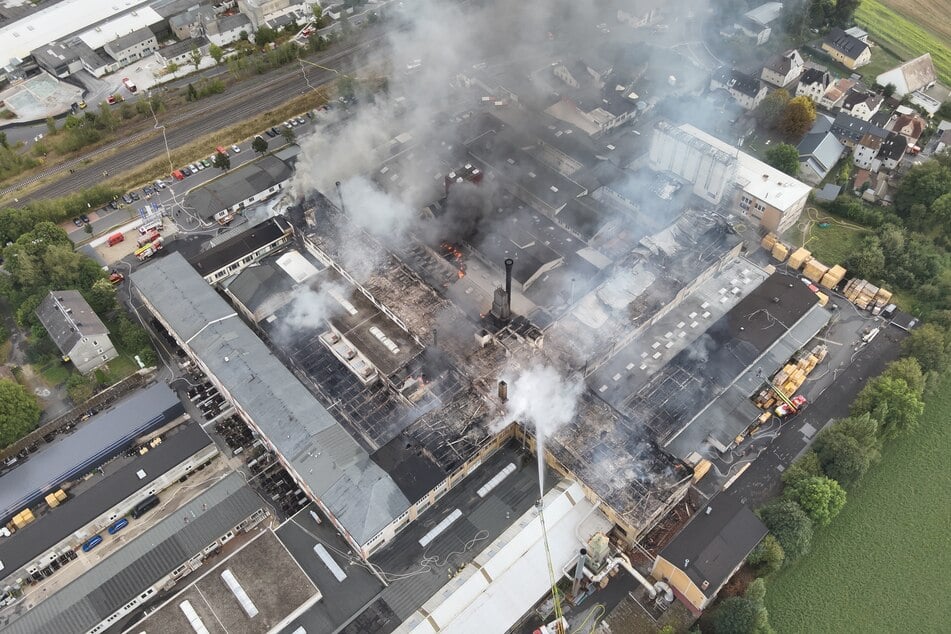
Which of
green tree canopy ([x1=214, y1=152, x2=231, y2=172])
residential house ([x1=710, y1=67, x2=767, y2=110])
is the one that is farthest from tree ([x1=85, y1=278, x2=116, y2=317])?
residential house ([x1=710, y1=67, x2=767, y2=110])

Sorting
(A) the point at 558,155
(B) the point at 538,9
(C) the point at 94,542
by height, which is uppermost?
(B) the point at 538,9

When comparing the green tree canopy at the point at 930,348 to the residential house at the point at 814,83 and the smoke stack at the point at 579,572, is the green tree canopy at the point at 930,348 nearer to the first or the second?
the smoke stack at the point at 579,572

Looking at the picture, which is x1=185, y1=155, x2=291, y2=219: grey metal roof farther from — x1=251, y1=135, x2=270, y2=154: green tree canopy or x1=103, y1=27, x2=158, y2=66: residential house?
x1=103, y1=27, x2=158, y2=66: residential house

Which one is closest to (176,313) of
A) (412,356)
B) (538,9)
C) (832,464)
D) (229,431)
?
(229,431)

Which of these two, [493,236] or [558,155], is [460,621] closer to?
[493,236]

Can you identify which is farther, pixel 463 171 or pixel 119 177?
pixel 119 177

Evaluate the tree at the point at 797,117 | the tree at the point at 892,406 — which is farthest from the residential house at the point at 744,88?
the tree at the point at 892,406

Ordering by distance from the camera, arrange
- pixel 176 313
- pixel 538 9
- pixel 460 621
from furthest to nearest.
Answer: pixel 538 9, pixel 176 313, pixel 460 621

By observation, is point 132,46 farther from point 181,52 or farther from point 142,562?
point 142,562
